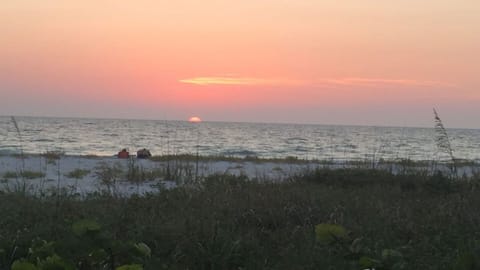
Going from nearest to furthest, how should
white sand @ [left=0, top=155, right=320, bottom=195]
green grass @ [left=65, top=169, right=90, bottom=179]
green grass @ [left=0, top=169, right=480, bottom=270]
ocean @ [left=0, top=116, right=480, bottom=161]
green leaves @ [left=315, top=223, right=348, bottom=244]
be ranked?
green leaves @ [left=315, top=223, right=348, bottom=244] < green grass @ [left=0, top=169, right=480, bottom=270] < white sand @ [left=0, top=155, right=320, bottom=195] < green grass @ [left=65, top=169, right=90, bottom=179] < ocean @ [left=0, top=116, right=480, bottom=161]

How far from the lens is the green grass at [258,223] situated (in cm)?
418

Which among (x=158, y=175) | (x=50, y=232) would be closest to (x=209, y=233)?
(x=50, y=232)

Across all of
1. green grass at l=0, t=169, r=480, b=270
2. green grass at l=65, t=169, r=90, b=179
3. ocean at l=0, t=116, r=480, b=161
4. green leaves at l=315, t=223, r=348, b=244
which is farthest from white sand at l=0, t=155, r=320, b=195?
green leaves at l=315, t=223, r=348, b=244

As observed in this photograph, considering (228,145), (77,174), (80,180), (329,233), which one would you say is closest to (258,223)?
(329,233)

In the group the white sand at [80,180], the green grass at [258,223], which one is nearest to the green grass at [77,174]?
the white sand at [80,180]

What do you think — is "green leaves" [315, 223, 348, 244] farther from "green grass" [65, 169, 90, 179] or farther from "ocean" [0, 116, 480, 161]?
"green grass" [65, 169, 90, 179]

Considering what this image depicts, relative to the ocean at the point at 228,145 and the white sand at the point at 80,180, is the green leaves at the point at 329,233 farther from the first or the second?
the ocean at the point at 228,145

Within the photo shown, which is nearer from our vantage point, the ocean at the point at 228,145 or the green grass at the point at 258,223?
the green grass at the point at 258,223

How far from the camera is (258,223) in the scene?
5922 millimetres

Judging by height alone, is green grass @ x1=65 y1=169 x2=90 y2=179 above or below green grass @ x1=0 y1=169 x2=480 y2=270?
below

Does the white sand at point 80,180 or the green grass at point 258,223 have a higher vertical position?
the green grass at point 258,223

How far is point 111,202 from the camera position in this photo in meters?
7.04

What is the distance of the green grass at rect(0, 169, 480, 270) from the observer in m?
4.18

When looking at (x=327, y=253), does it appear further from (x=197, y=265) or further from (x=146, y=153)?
(x=146, y=153)
